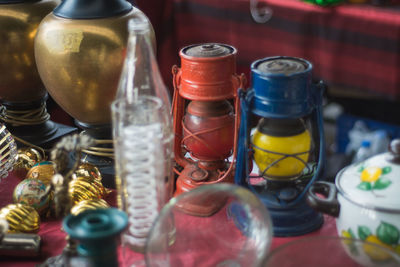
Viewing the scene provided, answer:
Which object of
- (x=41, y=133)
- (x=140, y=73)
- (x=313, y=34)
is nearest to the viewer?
(x=140, y=73)

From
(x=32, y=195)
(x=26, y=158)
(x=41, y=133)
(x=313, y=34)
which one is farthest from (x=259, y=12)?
(x=32, y=195)

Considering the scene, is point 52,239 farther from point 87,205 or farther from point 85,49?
point 85,49

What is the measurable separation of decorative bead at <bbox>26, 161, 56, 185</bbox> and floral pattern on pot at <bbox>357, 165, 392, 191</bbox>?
540 mm

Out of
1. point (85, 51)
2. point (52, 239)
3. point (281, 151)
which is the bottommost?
point (52, 239)

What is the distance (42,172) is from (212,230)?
36 cm

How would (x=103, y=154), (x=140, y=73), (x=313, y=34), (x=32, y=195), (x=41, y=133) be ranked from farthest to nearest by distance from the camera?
(x=313, y=34) → (x=41, y=133) → (x=103, y=154) → (x=32, y=195) → (x=140, y=73)

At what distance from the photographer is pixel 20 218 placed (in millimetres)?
812

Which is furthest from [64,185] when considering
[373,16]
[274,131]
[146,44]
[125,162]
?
[373,16]

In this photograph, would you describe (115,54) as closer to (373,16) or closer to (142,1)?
(373,16)

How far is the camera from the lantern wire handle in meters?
2.01

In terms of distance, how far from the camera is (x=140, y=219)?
738 mm

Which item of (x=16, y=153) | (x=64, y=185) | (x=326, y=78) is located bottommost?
(x=326, y=78)

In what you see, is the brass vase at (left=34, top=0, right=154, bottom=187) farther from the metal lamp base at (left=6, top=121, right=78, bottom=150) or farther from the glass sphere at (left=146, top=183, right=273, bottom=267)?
the glass sphere at (left=146, top=183, right=273, bottom=267)

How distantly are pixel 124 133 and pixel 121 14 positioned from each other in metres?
0.34
